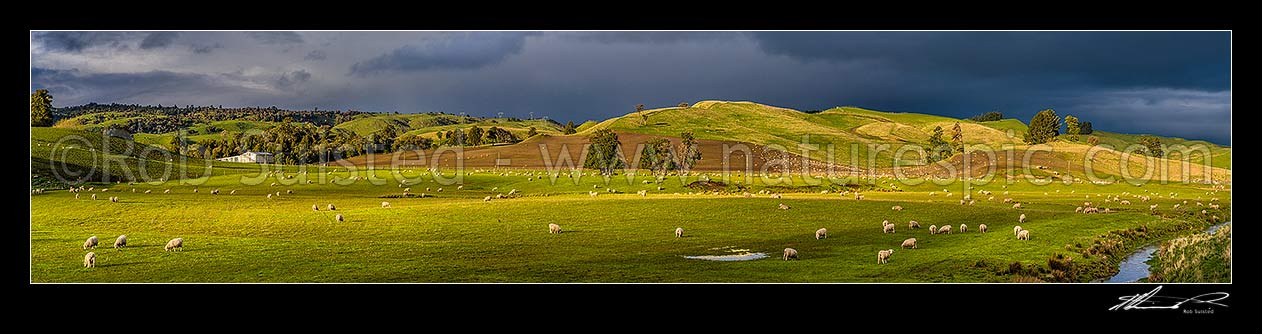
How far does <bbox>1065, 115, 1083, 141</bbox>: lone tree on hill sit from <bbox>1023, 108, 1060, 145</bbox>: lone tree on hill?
163cm

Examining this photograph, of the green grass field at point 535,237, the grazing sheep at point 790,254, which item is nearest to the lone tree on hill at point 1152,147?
the green grass field at point 535,237

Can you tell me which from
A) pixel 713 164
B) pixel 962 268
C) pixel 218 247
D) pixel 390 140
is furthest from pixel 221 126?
pixel 962 268

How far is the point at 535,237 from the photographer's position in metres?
32.2

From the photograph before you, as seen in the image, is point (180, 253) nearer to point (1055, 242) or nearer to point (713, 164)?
point (1055, 242)

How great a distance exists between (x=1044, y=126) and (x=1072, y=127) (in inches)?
170

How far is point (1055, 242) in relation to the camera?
30953 mm

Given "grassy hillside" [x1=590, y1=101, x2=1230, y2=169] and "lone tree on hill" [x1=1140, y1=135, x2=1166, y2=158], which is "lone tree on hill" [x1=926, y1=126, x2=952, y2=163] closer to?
"grassy hillside" [x1=590, y1=101, x2=1230, y2=169]

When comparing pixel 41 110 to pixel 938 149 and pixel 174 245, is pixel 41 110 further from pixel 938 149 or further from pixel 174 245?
pixel 938 149

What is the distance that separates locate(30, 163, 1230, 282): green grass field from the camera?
25281 millimetres

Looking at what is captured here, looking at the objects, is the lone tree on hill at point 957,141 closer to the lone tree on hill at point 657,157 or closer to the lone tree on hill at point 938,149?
the lone tree on hill at point 938,149

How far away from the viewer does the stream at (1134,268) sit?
86.6ft

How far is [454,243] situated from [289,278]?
22.8 ft

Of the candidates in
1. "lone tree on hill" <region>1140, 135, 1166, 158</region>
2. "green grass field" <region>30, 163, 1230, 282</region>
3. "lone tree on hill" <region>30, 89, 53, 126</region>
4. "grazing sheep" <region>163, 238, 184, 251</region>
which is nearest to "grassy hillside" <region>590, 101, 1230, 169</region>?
"lone tree on hill" <region>1140, 135, 1166, 158</region>
